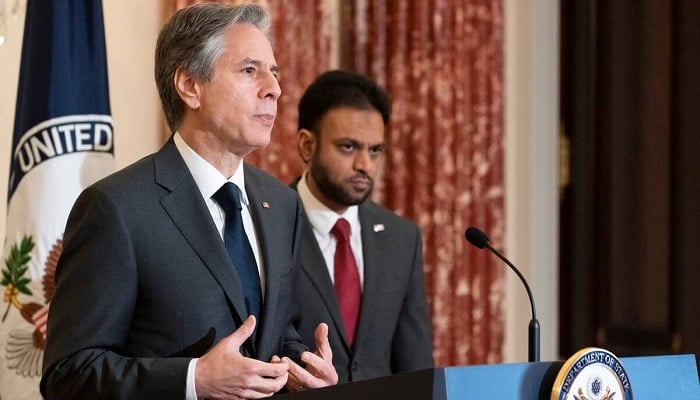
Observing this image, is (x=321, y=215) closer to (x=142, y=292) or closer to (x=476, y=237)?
(x=476, y=237)

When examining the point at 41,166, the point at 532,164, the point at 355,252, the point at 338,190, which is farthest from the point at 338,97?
the point at 532,164

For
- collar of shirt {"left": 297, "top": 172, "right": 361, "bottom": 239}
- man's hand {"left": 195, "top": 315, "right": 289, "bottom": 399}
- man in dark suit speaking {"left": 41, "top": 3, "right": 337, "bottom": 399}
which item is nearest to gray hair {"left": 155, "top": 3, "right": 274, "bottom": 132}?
man in dark suit speaking {"left": 41, "top": 3, "right": 337, "bottom": 399}

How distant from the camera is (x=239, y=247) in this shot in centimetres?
256

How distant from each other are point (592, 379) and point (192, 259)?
3.00 feet

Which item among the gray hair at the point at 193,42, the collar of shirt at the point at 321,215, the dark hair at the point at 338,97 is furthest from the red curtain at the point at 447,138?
the gray hair at the point at 193,42

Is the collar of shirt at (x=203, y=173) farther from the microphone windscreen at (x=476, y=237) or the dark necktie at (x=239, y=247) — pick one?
the microphone windscreen at (x=476, y=237)

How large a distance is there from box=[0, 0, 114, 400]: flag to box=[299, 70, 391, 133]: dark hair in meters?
0.72

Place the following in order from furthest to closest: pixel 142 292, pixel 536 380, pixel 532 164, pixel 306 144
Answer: pixel 532 164 < pixel 306 144 < pixel 142 292 < pixel 536 380

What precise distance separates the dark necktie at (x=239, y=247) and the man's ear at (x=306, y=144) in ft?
4.15

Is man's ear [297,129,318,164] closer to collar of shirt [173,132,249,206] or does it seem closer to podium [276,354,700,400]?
collar of shirt [173,132,249,206]

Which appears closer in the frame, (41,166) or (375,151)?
(41,166)

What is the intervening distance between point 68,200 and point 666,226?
3031mm

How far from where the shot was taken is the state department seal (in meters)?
2.08

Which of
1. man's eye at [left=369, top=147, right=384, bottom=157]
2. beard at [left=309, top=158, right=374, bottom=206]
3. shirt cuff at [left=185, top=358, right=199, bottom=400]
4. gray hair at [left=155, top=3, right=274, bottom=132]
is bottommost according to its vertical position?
shirt cuff at [left=185, top=358, right=199, bottom=400]
